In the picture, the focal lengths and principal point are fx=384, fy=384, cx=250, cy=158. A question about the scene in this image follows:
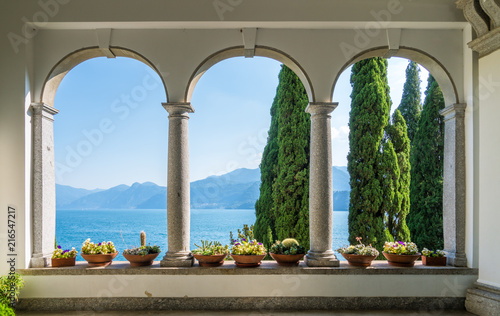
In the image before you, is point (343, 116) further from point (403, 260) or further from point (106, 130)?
point (403, 260)

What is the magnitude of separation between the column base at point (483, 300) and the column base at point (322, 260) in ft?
7.10

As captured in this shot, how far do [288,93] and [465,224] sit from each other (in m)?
5.43

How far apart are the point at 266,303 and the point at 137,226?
37.1 meters

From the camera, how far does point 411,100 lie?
13.6 m

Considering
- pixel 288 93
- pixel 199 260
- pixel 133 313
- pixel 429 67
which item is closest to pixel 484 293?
pixel 429 67

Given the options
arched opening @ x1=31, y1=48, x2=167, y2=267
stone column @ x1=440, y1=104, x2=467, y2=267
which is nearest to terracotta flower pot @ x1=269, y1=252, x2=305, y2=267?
stone column @ x1=440, y1=104, x2=467, y2=267

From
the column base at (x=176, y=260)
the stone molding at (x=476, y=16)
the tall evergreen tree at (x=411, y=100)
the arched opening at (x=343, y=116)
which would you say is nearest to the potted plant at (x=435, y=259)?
the stone molding at (x=476, y=16)

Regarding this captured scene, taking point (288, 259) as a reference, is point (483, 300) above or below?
below

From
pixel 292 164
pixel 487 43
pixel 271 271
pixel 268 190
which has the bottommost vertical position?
pixel 271 271

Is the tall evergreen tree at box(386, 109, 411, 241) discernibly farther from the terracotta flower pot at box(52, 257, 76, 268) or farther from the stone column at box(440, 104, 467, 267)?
the terracotta flower pot at box(52, 257, 76, 268)

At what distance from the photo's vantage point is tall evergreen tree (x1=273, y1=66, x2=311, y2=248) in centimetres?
998

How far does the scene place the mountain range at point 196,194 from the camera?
3931 centimetres

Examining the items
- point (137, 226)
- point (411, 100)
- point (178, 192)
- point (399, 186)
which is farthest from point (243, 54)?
point (137, 226)

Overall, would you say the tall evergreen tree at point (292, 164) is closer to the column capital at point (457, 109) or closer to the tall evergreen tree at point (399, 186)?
the tall evergreen tree at point (399, 186)
